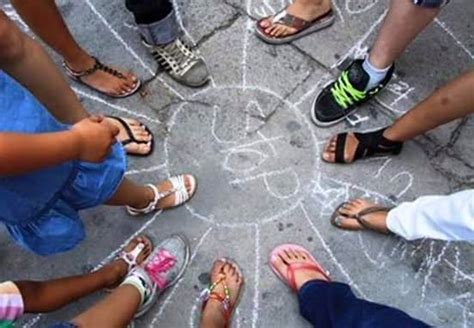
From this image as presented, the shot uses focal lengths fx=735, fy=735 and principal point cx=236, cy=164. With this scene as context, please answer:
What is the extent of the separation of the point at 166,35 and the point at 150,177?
0.50 m

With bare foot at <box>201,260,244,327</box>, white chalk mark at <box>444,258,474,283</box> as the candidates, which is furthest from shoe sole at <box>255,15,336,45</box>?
white chalk mark at <box>444,258,474,283</box>

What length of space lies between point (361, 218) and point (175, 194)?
60 cm

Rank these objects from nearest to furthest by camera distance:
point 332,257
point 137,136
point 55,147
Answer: point 55,147 < point 332,257 < point 137,136

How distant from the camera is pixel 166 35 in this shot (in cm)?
255

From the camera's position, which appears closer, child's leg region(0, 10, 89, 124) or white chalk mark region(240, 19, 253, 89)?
child's leg region(0, 10, 89, 124)

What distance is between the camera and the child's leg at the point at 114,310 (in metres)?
2.03

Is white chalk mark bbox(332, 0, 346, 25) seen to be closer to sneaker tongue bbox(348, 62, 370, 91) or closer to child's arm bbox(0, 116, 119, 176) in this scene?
sneaker tongue bbox(348, 62, 370, 91)

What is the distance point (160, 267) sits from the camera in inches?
90.6

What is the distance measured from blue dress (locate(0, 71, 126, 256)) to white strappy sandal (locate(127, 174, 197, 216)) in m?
0.35

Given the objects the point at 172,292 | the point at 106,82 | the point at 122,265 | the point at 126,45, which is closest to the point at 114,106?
the point at 106,82

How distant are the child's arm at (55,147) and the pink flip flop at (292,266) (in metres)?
0.81

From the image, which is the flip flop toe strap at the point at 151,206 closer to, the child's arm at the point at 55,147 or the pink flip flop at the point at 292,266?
the pink flip flop at the point at 292,266

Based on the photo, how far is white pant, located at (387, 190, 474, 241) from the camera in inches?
76.8

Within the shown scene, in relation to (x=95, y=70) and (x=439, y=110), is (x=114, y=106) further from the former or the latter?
(x=439, y=110)
